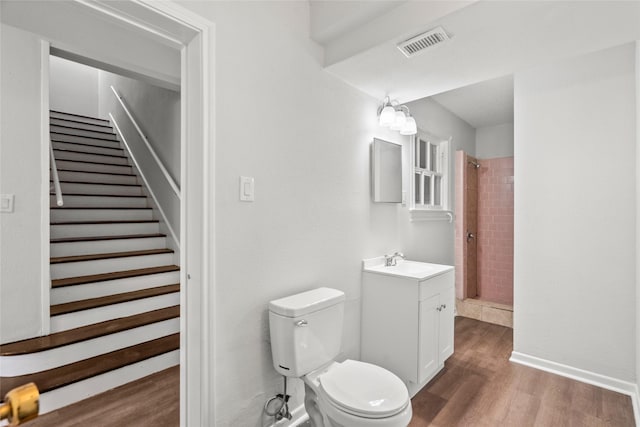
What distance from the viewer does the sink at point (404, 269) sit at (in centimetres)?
217

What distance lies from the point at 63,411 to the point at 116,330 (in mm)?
537

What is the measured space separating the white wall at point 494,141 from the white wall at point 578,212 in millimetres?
1721

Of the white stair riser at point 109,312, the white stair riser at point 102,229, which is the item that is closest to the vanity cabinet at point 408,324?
the white stair riser at point 109,312

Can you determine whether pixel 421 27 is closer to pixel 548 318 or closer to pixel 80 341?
pixel 548 318

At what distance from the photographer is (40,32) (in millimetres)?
2139

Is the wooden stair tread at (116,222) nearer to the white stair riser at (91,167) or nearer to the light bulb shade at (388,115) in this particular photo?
the white stair riser at (91,167)

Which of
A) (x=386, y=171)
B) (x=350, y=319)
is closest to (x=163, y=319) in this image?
(x=350, y=319)

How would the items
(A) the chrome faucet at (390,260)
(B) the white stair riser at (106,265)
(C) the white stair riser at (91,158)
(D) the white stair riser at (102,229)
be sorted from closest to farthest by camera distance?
1. (A) the chrome faucet at (390,260)
2. (B) the white stair riser at (106,265)
3. (D) the white stair riser at (102,229)
4. (C) the white stair riser at (91,158)

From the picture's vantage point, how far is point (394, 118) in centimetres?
234

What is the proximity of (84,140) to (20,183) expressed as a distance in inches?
103

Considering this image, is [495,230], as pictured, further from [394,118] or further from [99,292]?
[99,292]

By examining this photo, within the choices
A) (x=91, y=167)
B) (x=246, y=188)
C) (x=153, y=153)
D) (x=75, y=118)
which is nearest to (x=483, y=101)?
(x=246, y=188)

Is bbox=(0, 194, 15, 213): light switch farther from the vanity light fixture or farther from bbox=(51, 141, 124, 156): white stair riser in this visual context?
the vanity light fixture

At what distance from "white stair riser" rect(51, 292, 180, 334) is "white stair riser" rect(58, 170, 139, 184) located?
1.85 metres
